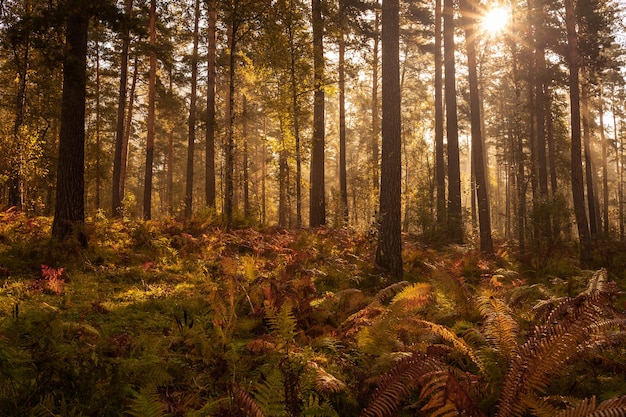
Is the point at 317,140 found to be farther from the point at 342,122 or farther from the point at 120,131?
the point at 120,131

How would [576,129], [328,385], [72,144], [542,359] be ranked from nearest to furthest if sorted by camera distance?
1. [542,359]
2. [328,385]
3. [72,144]
4. [576,129]

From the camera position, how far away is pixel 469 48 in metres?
15.1

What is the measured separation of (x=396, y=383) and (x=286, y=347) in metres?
1.42

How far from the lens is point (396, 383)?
2.50 meters

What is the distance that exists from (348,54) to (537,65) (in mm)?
10024

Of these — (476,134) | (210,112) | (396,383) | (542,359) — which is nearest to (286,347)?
(396,383)

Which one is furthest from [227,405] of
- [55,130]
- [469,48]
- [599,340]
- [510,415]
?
[55,130]

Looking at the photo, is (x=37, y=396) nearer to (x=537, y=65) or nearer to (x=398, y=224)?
(x=398, y=224)

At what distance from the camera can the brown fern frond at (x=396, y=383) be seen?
243 cm

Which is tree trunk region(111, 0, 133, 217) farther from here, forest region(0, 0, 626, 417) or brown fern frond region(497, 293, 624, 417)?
brown fern frond region(497, 293, 624, 417)

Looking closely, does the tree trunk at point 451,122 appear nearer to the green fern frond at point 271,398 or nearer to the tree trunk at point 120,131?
the tree trunk at point 120,131

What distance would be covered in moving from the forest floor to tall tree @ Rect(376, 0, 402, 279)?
1121 mm

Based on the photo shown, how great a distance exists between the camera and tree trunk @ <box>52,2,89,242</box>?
8227 mm

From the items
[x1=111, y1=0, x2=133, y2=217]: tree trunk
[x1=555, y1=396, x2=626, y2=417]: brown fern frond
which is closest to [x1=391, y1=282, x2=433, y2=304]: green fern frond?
[x1=555, y1=396, x2=626, y2=417]: brown fern frond
